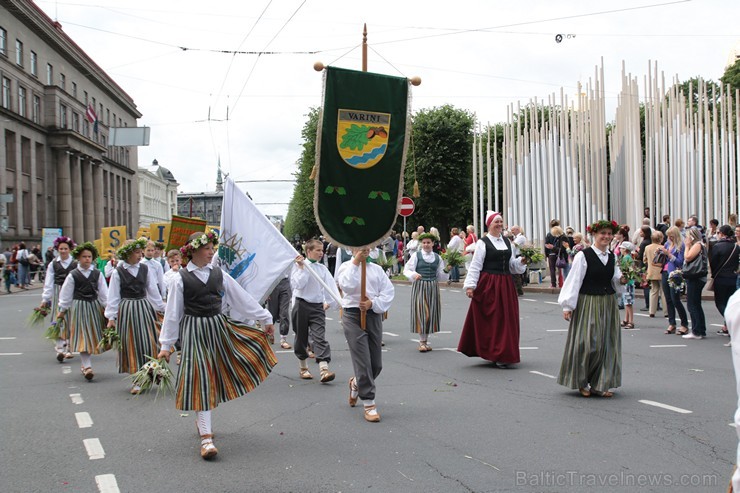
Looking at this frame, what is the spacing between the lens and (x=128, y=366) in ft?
29.2

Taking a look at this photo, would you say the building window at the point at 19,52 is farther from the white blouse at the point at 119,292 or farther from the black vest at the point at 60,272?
the white blouse at the point at 119,292

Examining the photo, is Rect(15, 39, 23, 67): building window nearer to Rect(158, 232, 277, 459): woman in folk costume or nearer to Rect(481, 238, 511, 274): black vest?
Rect(481, 238, 511, 274): black vest

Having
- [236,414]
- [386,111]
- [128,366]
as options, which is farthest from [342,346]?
[386,111]

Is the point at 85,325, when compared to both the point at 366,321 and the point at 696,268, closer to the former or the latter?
the point at 366,321

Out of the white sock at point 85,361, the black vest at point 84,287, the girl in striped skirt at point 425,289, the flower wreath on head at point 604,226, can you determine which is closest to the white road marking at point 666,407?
the flower wreath on head at point 604,226

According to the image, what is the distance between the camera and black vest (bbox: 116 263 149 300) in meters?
9.05

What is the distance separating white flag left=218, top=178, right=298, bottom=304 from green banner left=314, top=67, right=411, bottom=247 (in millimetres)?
1546

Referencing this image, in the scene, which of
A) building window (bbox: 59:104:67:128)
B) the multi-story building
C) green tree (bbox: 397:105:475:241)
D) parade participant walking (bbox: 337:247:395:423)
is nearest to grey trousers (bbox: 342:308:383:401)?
parade participant walking (bbox: 337:247:395:423)

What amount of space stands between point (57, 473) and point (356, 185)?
3.61m

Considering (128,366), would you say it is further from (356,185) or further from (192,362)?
(356,185)

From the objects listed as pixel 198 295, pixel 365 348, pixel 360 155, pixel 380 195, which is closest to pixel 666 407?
pixel 365 348

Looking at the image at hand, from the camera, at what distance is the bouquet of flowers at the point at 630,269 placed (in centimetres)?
1384

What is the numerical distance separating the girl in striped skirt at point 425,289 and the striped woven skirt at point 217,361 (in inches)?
204

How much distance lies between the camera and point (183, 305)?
604 cm
